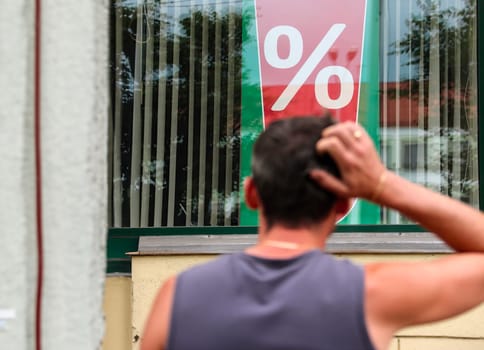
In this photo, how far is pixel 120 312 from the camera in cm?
452

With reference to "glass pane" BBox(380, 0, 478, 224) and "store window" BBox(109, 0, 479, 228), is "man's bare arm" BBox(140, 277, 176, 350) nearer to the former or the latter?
"store window" BBox(109, 0, 479, 228)

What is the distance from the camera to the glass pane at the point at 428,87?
15.4 feet

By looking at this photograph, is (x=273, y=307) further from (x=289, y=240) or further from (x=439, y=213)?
(x=439, y=213)

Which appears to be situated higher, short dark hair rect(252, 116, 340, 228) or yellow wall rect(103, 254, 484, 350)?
short dark hair rect(252, 116, 340, 228)

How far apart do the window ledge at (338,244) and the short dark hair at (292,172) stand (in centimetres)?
280

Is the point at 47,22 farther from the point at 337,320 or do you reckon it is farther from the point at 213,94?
the point at 213,94

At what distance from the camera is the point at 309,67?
471 cm

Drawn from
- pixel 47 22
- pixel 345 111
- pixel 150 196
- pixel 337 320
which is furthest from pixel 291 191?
pixel 150 196

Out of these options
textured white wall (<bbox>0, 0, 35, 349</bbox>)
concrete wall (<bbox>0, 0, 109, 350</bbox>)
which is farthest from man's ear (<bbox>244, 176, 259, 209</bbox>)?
textured white wall (<bbox>0, 0, 35, 349</bbox>)

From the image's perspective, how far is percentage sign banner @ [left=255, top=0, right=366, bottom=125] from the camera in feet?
15.3

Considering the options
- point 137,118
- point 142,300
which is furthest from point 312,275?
point 137,118

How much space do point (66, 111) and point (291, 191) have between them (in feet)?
3.62

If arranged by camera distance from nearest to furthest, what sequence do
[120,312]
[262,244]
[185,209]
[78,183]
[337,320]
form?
[337,320], [262,244], [78,183], [120,312], [185,209]

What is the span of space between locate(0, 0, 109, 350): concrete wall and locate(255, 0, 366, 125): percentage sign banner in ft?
7.94
